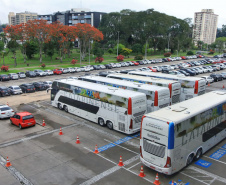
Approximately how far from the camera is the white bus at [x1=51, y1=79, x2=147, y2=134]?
60.9 feet

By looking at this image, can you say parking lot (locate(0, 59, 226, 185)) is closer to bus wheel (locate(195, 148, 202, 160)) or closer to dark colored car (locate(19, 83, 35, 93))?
bus wheel (locate(195, 148, 202, 160))

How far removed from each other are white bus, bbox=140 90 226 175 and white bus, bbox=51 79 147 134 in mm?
4312

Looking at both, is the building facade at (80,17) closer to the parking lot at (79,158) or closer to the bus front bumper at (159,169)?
the parking lot at (79,158)

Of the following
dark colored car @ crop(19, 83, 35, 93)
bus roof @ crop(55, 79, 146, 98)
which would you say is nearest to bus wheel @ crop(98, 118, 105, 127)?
bus roof @ crop(55, 79, 146, 98)

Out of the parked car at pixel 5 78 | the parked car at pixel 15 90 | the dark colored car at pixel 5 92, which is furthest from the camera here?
the parked car at pixel 5 78

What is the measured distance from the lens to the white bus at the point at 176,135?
39.9 feet

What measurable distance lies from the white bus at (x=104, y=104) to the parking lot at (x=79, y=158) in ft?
3.00

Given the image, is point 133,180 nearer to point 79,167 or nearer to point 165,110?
point 79,167

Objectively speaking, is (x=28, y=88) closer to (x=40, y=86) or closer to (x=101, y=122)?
Result: (x=40, y=86)

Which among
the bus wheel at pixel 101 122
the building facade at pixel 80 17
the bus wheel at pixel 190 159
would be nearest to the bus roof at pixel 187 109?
the bus wheel at pixel 190 159

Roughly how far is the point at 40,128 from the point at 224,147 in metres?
15.0

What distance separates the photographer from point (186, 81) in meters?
26.0

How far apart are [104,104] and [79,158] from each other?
6.08 metres

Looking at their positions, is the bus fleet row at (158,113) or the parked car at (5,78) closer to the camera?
the bus fleet row at (158,113)
